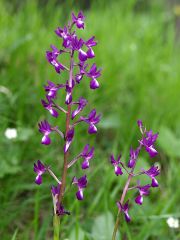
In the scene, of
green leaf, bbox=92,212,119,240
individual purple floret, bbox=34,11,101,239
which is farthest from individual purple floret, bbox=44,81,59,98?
green leaf, bbox=92,212,119,240

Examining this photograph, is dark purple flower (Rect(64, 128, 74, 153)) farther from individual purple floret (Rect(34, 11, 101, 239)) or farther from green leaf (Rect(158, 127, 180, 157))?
green leaf (Rect(158, 127, 180, 157))

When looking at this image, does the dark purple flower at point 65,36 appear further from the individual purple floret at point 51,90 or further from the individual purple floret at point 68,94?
the individual purple floret at point 51,90

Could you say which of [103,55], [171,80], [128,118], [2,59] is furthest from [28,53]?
[171,80]

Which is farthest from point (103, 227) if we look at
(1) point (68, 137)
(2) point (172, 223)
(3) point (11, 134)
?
(1) point (68, 137)

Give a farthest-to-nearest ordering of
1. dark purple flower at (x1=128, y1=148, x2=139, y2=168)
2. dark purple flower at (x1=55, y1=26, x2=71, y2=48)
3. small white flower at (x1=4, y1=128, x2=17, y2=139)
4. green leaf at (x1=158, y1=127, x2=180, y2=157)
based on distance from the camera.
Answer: green leaf at (x1=158, y1=127, x2=180, y2=157) → small white flower at (x1=4, y1=128, x2=17, y2=139) → dark purple flower at (x1=128, y1=148, x2=139, y2=168) → dark purple flower at (x1=55, y1=26, x2=71, y2=48)

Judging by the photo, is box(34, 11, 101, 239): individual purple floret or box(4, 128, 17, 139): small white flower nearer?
box(34, 11, 101, 239): individual purple floret

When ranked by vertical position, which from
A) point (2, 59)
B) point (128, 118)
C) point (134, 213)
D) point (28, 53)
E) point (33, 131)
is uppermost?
point (28, 53)

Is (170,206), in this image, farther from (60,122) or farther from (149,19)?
(149,19)

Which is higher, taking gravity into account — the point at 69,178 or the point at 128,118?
the point at 128,118

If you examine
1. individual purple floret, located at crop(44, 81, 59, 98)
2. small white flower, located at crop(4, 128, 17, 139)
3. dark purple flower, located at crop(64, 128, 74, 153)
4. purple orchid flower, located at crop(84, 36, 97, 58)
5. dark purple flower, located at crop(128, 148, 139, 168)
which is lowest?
dark purple flower, located at crop(128, 148, 139, 168)

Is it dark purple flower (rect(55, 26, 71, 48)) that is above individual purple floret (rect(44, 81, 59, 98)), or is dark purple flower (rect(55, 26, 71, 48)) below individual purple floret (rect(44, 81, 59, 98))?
above
